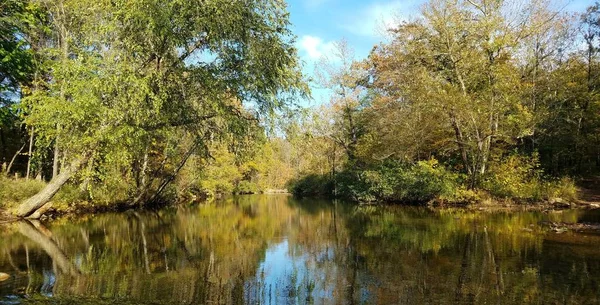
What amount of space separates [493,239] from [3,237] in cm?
1692

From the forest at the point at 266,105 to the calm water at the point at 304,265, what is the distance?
152 inches

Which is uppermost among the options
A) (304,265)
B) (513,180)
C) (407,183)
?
(513,180)

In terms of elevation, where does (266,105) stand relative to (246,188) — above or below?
above

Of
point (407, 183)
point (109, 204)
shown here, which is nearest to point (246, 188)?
point (109, 204)

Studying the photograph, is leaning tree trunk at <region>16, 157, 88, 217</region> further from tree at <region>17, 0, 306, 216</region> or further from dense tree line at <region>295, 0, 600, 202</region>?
dense tree line at <region>295, 0, 600, 202</region>

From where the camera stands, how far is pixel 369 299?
25.0ft

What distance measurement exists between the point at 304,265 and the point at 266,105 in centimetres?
807

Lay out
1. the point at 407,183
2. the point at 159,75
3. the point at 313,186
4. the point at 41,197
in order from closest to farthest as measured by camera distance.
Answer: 1. the point at 159,75
2. the point at 41,197
3. the point at 407,183
4. the point at 313,186

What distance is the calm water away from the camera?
7.75m

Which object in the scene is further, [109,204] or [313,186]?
[313,186]

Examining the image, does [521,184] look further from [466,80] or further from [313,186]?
[313,186]

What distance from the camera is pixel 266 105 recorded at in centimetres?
1709

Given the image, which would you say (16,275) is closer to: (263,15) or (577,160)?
(263,15)

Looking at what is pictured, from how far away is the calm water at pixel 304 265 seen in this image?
7750 millimetres
